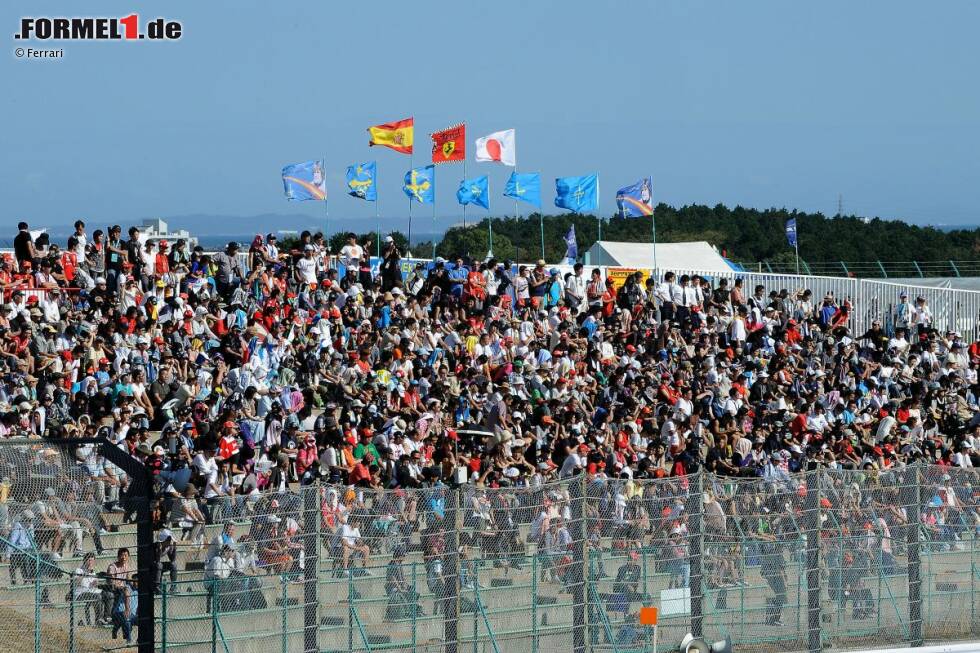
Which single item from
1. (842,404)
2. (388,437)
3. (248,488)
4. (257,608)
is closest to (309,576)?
(257,608)

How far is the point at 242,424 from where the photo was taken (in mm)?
18312

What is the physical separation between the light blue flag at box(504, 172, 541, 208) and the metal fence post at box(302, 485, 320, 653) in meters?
23.4

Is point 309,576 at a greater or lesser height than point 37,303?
lesser

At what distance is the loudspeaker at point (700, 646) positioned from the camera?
12781 mm

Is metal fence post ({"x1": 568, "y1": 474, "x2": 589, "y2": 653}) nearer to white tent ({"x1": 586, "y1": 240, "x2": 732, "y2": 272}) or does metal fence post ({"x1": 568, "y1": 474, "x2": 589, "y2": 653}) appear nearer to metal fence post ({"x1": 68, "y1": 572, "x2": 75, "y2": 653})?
metal fence post ({"x1": 68, "y1": 572, "x2": 75, "y2": 653})

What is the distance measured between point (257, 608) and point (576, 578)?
3066 mm

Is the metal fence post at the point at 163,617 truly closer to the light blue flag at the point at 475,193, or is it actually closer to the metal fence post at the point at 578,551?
the metal fence post at the point at 578,551

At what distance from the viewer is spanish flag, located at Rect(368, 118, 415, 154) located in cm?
3234

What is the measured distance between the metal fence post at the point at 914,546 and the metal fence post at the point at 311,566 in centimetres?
628

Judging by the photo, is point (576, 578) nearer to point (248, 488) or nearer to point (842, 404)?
point (248, 488)

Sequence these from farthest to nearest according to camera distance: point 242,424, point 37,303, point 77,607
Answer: point 37,303 < point 242,424 < point 77,607

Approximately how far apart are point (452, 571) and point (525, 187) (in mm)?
23337

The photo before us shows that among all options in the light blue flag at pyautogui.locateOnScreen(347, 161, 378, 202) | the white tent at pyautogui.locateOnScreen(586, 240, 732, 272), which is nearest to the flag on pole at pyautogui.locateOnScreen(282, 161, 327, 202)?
the light blue flag at pyautogui.locateOnScreen(347, 161, 378, 202)

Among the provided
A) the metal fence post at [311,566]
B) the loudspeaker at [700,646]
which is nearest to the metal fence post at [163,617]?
the metal fence post at [311,566]
